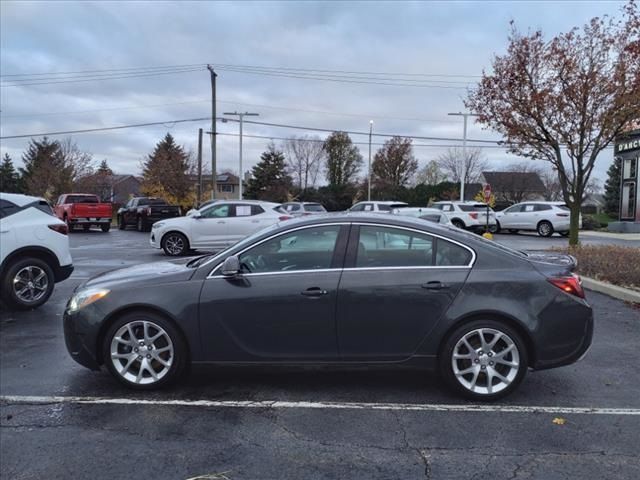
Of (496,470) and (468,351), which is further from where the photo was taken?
(468,351)

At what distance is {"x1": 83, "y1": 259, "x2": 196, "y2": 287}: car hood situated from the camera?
454cm

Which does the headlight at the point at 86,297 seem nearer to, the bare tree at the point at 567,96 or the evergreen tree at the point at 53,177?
the bare tree at the point at 567,96

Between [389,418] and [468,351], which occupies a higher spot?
[468,351]

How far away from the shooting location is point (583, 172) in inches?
546

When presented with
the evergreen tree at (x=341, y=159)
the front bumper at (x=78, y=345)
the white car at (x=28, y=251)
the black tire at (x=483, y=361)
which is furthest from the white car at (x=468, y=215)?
the evergreen tree at (x=341, y=159)

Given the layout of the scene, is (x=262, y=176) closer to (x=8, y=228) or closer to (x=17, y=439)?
(x=8, y=228)

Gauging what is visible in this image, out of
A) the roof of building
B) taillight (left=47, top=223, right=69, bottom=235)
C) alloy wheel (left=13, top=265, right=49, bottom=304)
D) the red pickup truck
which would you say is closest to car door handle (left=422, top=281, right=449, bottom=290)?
taillight (left=47, top=223, right=69, bottom=235)

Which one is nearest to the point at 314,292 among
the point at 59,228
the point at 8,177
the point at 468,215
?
the point at 59,228

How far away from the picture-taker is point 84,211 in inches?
1075

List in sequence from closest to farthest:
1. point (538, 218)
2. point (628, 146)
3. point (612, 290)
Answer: point (612, 290) → point (628, 146) → point (538, 218)

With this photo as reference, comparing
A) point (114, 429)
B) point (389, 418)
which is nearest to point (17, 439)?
point (114, 429)

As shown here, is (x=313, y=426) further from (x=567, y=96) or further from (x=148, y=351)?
(x=567, y=96)

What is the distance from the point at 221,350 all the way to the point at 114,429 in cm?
98

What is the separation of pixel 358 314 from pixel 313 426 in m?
0.94
